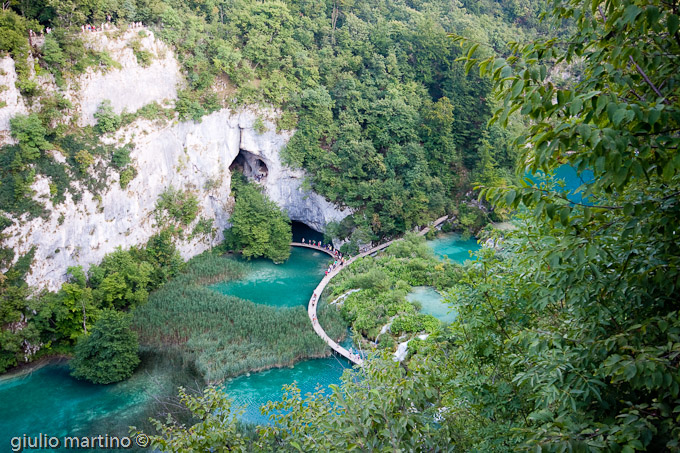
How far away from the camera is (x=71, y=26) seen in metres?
15.9

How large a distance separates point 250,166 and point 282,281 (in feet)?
24.6

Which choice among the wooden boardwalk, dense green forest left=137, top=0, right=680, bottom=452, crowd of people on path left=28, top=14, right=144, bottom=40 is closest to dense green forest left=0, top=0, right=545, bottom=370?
crowd of people on path left=28, top=14, right=144, bottom=40

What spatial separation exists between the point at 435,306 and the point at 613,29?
44.7 ft

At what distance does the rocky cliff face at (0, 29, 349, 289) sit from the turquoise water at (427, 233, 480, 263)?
199 inches

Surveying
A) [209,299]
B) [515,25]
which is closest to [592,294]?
[209,299]

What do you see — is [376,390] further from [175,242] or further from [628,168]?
[175,242]

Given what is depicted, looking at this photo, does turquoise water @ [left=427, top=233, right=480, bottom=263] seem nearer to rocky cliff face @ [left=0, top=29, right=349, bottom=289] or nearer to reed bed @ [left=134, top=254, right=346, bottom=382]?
rocky cliff face @ [left=0, top=29, right=349, bottom=289]

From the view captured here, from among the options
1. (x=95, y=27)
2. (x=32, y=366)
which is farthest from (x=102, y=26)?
(x=32, y=366)

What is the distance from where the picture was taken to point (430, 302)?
15852 mm

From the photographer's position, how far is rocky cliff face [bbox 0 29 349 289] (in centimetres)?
1538

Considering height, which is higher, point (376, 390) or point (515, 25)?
point (515, 25)

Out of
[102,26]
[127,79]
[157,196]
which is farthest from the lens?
[157,196]

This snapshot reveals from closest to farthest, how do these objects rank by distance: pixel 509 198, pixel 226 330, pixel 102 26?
pixel 509 198
pixel 226 330
pixel 102 26

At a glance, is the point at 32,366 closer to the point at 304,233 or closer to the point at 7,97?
the point at 7,97
